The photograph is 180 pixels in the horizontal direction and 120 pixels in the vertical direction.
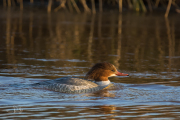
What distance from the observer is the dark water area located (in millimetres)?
6168

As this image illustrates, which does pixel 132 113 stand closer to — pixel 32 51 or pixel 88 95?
pixel 88 95

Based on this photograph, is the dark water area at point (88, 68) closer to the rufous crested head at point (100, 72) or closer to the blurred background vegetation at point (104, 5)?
the rufous crested head at point (100, 72)

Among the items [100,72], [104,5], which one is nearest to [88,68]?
[100,72]

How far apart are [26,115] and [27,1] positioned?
3620 cm

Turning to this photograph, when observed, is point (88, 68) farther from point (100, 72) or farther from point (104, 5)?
point (104, 5)

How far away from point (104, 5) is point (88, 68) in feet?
96.8

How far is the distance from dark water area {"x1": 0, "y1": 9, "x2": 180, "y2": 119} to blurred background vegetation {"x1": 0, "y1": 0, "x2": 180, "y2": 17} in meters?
11.9

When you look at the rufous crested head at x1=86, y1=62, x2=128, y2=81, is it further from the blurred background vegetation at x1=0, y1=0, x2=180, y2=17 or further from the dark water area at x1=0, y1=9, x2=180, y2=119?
the blurred background vegetation at x1=0, y1=0, x2=180, y2=17

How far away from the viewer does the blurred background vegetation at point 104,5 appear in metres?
32.0

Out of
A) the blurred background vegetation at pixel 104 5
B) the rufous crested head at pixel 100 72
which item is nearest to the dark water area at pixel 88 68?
the rufous crested head at pixel 100 72

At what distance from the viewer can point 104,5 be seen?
3900cm

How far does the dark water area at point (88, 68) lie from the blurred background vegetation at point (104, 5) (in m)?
11.9

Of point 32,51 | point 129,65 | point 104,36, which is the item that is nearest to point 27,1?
point 104,36

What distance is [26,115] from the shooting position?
579 centimetres
